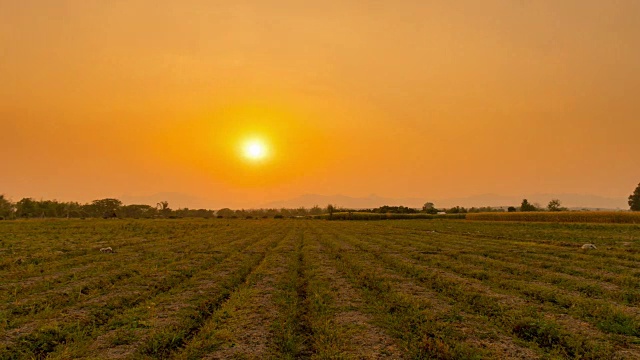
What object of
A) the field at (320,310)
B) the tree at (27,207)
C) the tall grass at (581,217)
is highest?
the tree at (27,207)

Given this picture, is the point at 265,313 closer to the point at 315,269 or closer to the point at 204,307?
the point at 204,307

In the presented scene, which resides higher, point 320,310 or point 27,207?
point 27,207

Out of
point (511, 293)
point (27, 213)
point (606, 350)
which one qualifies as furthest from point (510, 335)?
point (27, 213)

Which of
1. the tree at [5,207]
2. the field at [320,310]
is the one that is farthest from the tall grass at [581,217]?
the tree at [5,207]

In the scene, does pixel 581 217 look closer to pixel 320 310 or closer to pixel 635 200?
pixel 320 310

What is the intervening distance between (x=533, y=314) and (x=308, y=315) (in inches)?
287

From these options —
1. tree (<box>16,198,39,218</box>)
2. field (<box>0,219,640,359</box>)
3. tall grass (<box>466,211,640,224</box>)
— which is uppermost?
tree (<box>16,198,39,218</box>)

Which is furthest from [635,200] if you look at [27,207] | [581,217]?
[27,207]

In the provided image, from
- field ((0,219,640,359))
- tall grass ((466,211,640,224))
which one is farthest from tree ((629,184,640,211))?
field ((0,219,640,359))

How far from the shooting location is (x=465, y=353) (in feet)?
25.1

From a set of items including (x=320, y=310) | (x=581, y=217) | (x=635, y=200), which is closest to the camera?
(x=320, y=310)

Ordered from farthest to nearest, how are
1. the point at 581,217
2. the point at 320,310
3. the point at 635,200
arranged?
the point at 635,200
the point at 581,217
the point at 320,310

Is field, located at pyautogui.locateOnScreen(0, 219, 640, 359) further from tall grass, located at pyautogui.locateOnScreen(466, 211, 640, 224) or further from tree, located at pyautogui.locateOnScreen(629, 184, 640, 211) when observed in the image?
tree, located at pyautogui.locateOnScreen(629, 184, 640, 211)

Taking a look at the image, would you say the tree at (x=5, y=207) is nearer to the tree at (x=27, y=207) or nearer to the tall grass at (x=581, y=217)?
the tree at (x=27, y=207)
